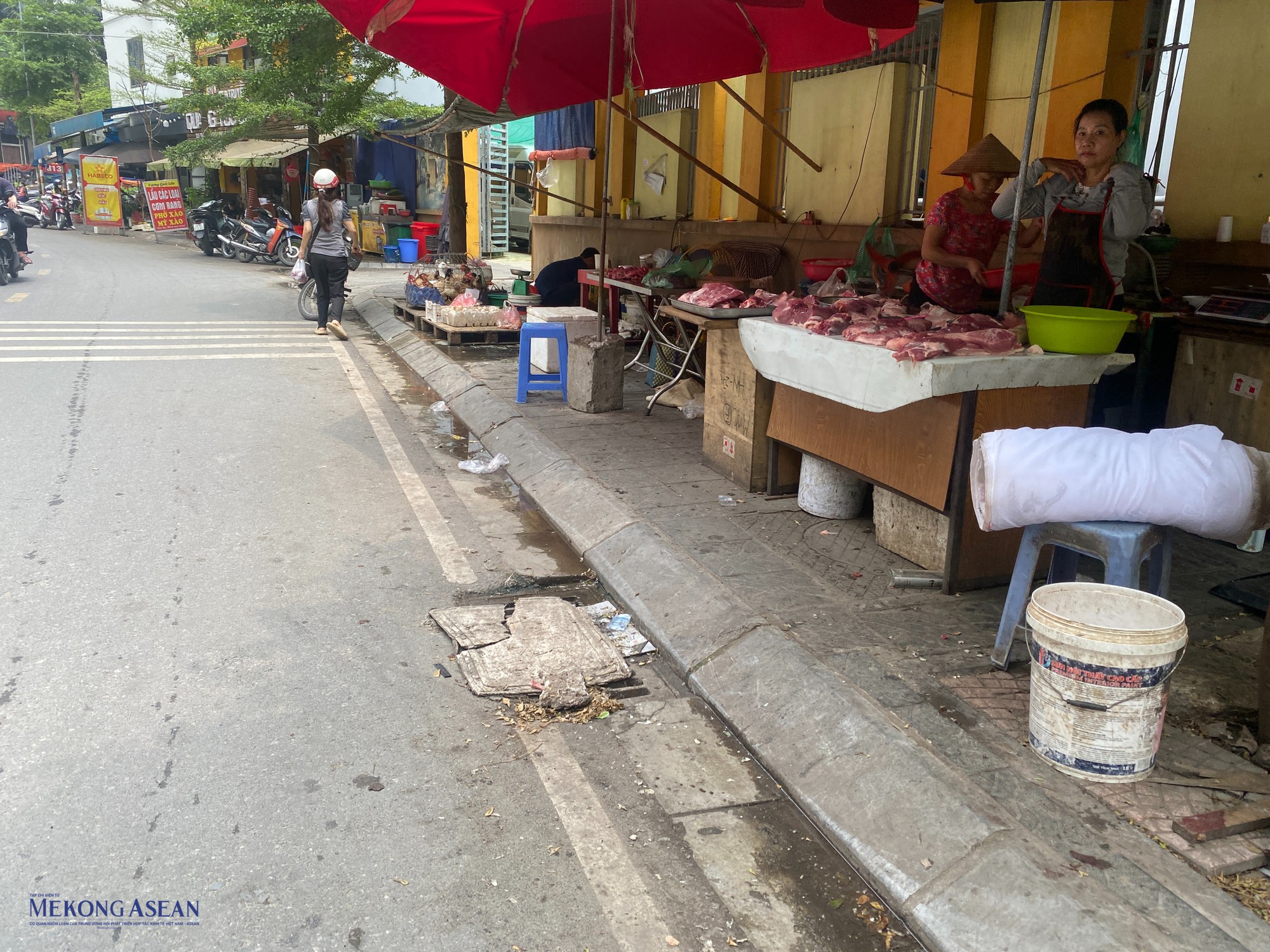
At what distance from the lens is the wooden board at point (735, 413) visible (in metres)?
5.97

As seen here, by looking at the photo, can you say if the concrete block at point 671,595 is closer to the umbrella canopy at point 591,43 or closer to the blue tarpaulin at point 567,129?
the umbrella canopy at point 591,43

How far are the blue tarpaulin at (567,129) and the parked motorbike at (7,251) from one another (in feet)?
30.0

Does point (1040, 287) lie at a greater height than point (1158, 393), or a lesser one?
greater

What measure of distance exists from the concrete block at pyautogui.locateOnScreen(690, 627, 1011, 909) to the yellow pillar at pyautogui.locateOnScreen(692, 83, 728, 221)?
822cm

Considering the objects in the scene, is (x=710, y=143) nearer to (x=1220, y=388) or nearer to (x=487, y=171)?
(x=487, y=171)

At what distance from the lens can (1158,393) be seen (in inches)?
231

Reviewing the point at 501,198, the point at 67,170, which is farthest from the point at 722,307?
the point at 67,170

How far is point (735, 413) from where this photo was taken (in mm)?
6230

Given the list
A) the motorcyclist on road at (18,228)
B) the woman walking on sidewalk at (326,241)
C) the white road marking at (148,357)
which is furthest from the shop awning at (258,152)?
the white road marking at (148,357)

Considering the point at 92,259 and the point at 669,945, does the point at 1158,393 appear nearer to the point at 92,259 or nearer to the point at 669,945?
the point at 669,945

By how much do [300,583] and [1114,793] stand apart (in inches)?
144

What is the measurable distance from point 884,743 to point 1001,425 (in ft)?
6.15

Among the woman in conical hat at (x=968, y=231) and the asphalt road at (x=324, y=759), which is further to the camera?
the woman in conical hat at (x=968, y=231)

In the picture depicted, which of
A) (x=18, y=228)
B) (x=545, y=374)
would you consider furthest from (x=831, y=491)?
(x=18, y=228)
